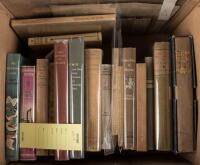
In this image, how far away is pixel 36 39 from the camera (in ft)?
2.63


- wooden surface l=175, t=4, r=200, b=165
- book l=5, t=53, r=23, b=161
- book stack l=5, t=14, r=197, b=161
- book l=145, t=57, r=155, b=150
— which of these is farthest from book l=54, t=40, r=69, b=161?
wooden surface l=175, t=4, r=200, b=165

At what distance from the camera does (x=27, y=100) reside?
0.73m

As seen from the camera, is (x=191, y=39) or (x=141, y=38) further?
(x=141, y=38)

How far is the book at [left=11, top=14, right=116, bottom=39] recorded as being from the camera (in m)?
0.75

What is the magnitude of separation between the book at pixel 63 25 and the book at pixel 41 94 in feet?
0.33

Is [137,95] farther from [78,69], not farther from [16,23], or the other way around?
[16,23]

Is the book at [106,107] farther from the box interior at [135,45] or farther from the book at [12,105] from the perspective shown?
the book at [12,105]

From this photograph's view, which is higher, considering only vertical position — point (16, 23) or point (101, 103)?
point (16, 23)

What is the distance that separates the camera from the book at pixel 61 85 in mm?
695

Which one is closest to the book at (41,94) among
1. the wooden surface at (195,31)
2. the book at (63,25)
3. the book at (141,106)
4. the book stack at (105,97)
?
the book stack at (105,97)

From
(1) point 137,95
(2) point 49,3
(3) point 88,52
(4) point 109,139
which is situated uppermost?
(2) point 49,3

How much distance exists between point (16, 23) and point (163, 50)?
1.29ft

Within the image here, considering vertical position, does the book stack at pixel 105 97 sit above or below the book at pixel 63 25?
below

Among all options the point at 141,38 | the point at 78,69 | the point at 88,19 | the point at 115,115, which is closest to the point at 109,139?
the point at 115,115
